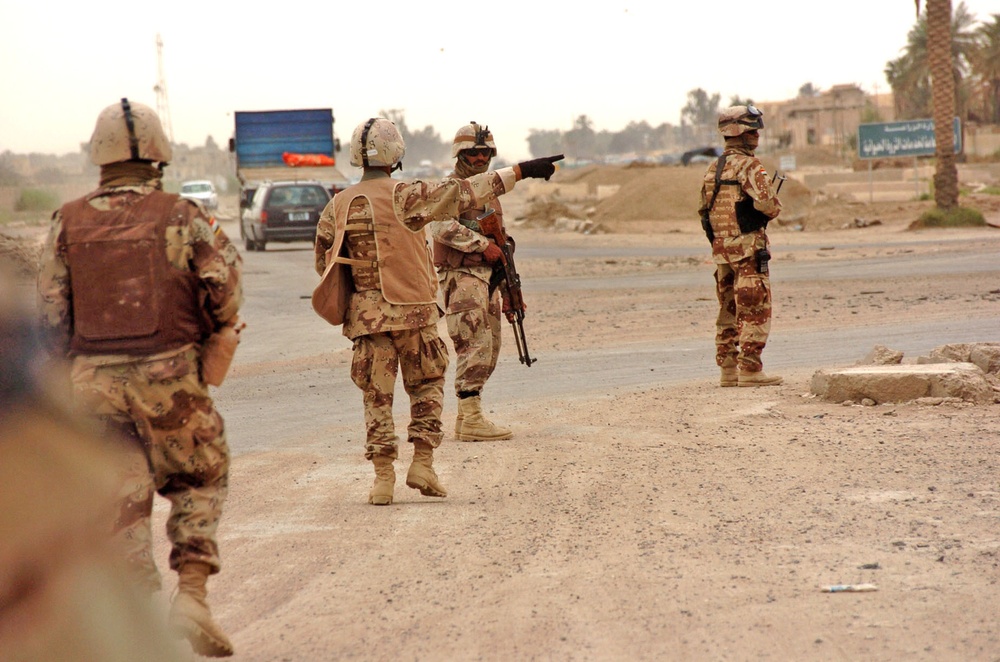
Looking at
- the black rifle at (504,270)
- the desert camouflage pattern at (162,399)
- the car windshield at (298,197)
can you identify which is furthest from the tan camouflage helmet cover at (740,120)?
the car windshield at (298,197)

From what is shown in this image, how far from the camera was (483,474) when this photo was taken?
673 cm

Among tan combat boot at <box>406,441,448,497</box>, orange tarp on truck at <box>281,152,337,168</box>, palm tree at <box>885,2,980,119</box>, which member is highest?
palm tree at <box>885,2,980,119</box>

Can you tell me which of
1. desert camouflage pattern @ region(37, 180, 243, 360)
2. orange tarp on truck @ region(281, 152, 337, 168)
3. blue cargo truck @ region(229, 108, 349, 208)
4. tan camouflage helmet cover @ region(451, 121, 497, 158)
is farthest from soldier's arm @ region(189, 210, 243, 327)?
orange tarp on truck @ region(281, 152, 337, 168)

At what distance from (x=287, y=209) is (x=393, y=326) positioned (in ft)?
78.9

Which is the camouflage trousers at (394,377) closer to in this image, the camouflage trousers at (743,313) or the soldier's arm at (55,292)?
A: the soldier's arm at (55,292)

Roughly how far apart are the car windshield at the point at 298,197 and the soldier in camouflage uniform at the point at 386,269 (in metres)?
23.5

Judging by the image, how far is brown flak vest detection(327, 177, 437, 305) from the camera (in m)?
5.79

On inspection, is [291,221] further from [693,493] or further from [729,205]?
[693,493]

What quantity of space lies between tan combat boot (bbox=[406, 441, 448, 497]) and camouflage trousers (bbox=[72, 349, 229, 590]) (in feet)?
6.97

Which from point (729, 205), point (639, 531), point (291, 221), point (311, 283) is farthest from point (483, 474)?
point (291, 221)

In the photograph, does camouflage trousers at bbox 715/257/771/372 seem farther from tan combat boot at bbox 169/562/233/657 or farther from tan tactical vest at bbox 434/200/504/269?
tan combat boot at bbox 169/562/233/657

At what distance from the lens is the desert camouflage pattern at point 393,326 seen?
5688 millimetres

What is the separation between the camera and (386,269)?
5789mm

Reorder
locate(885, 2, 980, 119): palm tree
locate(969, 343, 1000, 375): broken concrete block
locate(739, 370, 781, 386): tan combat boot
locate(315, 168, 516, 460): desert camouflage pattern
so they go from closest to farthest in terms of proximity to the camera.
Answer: locate(315, 168, 516, 460): desert camouflage pattern < locate(969, 343, 1000, 375): broken concrete block < locate(739, 370, 781, 386): tan combat boot < locate(885, 2, 980, 119): palm tree
